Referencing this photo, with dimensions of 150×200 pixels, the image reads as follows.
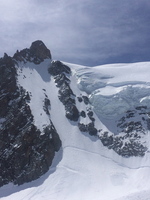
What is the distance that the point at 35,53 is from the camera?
78.4 meters

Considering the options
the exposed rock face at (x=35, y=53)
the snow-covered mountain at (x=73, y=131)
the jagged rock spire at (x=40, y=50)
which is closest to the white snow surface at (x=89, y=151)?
the snow-covered mountain at (x=73, y=131)

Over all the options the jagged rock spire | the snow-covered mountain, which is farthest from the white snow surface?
the jagged rock spire

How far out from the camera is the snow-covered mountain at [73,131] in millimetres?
44031

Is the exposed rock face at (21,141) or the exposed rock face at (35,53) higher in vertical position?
the exposed rock face at (35,53)

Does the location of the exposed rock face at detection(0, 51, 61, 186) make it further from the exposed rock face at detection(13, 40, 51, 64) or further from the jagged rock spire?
the jagged rock spire

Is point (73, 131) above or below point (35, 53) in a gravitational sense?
below

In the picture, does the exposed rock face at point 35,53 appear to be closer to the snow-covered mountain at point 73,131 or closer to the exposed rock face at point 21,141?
the snow-covered mountain at point 73,131

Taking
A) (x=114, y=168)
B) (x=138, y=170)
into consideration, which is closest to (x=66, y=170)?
(x=114, y=168)

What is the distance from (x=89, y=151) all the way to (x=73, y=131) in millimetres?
6331

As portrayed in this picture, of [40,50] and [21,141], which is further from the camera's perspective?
[40,50]

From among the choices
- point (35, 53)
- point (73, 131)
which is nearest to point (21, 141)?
point (73, 131)

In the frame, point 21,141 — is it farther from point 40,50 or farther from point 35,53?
point 40,50

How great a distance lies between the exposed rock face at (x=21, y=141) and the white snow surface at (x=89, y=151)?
56.2 inches

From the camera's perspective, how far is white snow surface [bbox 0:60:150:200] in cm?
4219
